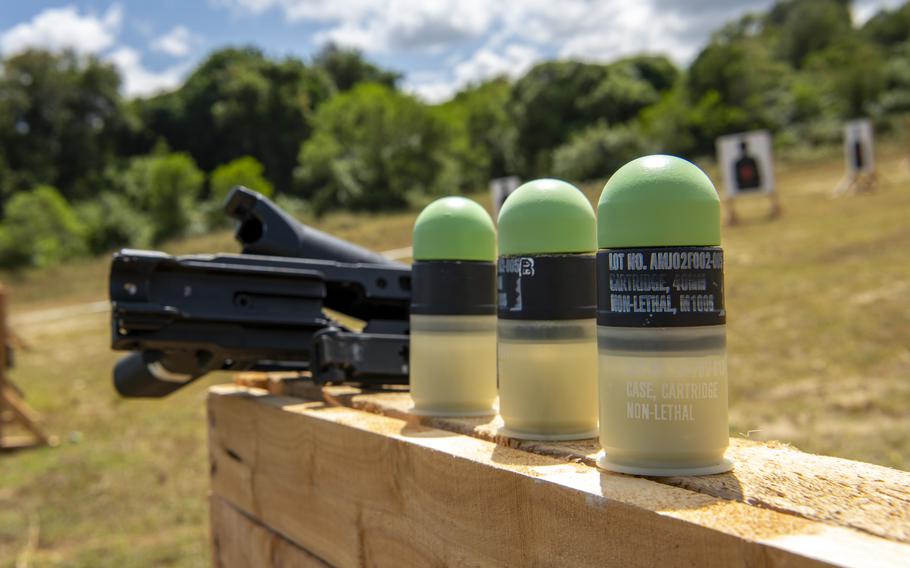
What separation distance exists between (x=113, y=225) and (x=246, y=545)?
38.4m

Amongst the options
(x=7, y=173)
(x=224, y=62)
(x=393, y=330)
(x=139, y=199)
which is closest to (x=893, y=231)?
(x=393, y=330)

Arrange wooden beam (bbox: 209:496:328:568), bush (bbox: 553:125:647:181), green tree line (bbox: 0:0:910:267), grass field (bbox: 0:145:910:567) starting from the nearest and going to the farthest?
wooden beam (bbox: 209:496:328:568), grass field (bbox: 0:145:910:567), green tree line (bbox: 0:0:910:267), bush (bbox: 553:125:647:181)

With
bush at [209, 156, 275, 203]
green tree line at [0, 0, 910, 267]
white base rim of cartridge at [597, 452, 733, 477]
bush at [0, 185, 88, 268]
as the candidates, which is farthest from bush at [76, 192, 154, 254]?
white base rim of cartridge at [597, 452, 733, 477]

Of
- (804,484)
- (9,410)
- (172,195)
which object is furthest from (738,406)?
(172,195)

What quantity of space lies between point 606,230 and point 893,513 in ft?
1.35

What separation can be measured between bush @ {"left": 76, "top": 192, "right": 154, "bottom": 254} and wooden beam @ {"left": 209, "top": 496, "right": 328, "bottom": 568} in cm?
3369

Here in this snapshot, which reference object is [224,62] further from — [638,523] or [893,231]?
[638,523]

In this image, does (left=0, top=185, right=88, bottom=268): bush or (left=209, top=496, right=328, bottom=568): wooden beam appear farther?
(left=0, top=185, right=88, bottom=268): bush

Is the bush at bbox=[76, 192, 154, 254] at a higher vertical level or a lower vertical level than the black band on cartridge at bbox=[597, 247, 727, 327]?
higher

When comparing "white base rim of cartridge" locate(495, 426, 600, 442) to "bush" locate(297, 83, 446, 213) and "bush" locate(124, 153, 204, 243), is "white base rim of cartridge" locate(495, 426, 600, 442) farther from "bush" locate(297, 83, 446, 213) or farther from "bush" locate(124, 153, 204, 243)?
"bush" locate(124, 153, 204, 243)

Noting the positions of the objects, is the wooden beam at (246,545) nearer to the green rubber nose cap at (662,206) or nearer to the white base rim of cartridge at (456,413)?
the white base rim of cartridge at (456,413)

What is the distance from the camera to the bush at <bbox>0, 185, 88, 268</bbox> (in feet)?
100

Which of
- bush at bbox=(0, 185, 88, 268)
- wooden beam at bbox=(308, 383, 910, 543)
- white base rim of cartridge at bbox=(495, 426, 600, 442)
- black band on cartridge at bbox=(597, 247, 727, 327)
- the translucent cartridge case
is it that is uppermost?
bush at bbox=(0, 185, 88, 268)

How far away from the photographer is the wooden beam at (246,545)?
173 cm
